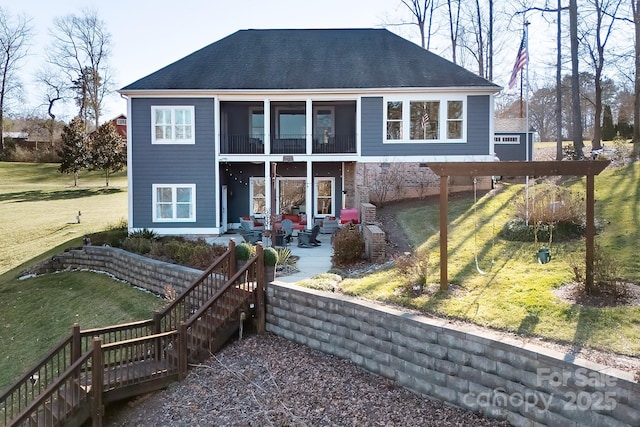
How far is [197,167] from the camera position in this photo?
61.8 feet

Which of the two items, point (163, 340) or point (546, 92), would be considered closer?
point (163, 340)

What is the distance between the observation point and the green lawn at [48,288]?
12.4 metres

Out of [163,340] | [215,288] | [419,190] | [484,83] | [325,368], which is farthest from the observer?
[419,190]

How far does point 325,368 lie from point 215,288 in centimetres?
385

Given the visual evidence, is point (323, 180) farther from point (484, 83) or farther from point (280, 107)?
point (484, 83)

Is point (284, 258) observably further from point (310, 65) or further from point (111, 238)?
point (310, 65)

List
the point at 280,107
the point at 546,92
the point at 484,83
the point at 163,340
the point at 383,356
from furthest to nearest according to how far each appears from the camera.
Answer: the point at 546,92 → the point at 280,107 → the point at 484,83 → the point at 163,340 → the point at 383,356

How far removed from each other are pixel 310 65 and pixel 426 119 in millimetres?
5208

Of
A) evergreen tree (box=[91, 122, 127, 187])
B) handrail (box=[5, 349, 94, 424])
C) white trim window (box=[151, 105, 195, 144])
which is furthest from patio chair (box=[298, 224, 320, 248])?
evergreen tree (box=[91, 122, 127, 187])

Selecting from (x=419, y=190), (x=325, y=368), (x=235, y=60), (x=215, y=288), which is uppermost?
(x=235, y=60)

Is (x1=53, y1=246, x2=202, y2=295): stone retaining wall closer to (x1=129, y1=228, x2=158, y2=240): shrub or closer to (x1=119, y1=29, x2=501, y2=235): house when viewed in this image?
(x1=129, y1=228, x2=158, y2=240): shrub

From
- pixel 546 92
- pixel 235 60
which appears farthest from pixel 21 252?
pixel 546 92

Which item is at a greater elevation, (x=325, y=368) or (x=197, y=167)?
(x=197, y=167)

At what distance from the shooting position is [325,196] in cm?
2133
